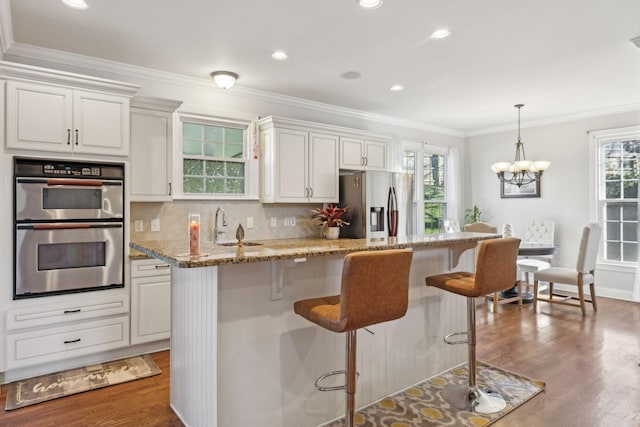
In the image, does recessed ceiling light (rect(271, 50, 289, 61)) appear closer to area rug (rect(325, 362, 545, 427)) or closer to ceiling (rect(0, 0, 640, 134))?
ceiling (rect(0, 0, 640, 134))

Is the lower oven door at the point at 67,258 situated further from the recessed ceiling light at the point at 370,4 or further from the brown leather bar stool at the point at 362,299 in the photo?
the recessed ceiling light at the point at 370,4

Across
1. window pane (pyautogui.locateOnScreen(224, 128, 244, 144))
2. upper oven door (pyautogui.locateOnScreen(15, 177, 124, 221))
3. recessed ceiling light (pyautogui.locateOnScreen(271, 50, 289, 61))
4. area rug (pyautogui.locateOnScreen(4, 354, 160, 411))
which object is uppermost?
recessed ceiling light (pyautogui.locateOnScreen(271, 50, 289, 61))

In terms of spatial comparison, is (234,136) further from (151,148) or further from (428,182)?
(428,182)

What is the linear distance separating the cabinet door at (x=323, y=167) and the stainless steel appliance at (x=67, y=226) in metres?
2.08

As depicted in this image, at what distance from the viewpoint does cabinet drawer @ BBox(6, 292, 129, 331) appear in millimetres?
2832

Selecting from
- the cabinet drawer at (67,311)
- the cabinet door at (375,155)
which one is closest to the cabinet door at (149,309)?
the cabinet drawer at (67,311)

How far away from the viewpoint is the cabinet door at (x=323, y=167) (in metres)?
4.60

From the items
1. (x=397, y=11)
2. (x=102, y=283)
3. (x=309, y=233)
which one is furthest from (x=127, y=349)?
(x=397, y=11)

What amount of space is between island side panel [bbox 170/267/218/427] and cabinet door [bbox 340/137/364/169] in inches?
115

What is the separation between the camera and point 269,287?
2.16 m

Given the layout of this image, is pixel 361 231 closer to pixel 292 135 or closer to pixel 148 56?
pixel 292 135

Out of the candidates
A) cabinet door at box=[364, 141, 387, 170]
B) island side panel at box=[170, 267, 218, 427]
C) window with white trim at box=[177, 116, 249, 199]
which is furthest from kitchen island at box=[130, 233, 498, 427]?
cabinet door at box=[364, 141, 387, 170]

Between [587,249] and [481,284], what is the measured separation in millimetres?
2964

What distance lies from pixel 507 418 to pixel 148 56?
3.84m
